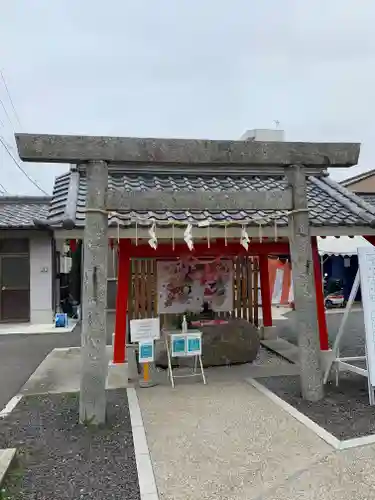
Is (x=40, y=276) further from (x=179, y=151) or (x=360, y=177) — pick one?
(x=360, y=177)

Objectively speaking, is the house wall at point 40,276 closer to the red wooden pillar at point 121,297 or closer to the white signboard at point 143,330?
the red wooden pillar at point 121,297

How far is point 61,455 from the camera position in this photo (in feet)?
13.9

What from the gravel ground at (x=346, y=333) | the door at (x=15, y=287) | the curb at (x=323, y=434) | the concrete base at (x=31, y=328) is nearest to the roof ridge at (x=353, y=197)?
the gravel ground at (x=346, y=333)

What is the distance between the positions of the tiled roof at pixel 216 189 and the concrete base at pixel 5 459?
302 centimetres

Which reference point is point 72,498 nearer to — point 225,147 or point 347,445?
point 347,445

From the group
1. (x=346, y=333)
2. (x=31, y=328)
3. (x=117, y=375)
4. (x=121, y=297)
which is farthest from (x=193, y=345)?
(x=31, y=328)

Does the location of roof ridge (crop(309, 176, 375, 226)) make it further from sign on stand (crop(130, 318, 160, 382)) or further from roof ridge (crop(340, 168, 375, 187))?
roof ridge (crop(340, 168, 375, 187))

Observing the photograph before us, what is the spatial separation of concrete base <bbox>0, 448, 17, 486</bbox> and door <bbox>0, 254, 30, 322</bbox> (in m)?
11.3

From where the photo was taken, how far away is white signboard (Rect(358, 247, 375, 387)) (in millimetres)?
5586

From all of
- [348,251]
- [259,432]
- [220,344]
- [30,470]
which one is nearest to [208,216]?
[220,344]

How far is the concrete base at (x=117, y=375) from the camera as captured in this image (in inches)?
276

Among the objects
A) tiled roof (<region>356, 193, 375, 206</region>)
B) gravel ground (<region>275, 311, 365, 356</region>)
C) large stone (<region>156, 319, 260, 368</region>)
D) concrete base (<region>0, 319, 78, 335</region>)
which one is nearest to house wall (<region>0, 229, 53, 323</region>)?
concrete base (<region>0, 319, 78, 335</region>)

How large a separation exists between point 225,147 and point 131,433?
357 cm

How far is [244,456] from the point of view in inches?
163
